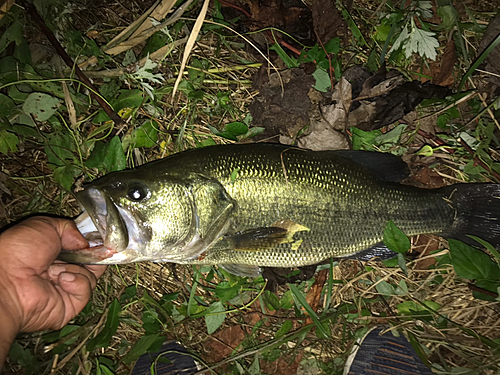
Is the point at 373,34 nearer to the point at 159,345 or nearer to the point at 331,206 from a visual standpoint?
the point at 331,206

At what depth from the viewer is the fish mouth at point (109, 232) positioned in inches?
89.4

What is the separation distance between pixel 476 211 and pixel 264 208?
1.93m

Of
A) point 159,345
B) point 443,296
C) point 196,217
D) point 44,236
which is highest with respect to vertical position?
point 196,217

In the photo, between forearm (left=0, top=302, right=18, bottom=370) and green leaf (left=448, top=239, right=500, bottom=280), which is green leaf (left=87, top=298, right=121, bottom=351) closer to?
forearm (left=0, top=302, right=18, bottom=370)

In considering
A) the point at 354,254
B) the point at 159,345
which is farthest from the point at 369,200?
the point at 159,345

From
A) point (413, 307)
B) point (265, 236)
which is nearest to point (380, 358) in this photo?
point (413, 307)

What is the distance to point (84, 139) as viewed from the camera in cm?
311

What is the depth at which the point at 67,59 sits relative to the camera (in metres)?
3.00

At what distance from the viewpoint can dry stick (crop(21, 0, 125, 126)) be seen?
9.63 feet

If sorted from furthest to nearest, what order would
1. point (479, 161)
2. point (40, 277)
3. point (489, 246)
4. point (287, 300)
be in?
point (287, 300) < point (479, 161) < point (489, 246) < point (40, 277)

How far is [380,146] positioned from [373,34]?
1.10m

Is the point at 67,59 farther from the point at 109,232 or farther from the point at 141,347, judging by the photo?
the point at 141,347

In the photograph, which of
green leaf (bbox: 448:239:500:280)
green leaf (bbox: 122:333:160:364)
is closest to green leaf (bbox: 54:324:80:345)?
green leaf (bbox: 122:333:160:364)

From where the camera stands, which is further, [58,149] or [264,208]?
[58,149]
